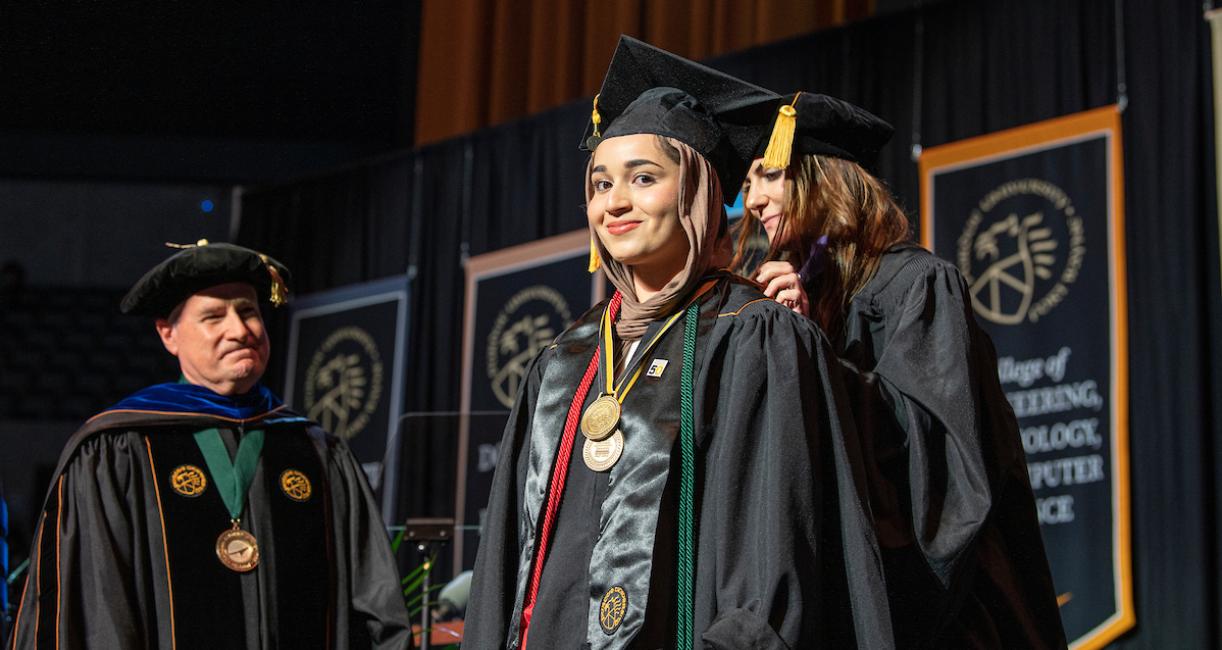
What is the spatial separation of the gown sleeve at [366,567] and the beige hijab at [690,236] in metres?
1.37

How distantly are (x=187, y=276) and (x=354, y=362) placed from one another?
4.58m

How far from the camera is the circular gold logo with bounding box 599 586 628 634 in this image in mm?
2160

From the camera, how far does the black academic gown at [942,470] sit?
244 centimetres

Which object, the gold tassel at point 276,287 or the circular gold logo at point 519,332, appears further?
the circular gold logo at point 519,332

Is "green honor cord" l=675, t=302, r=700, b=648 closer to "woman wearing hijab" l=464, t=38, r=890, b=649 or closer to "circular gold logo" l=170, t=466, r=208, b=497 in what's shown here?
"woman wearing hijab" l=464, t=38, r=890, b=649

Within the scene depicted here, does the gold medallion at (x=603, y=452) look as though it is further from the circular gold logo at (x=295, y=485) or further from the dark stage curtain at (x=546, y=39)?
the dark stage curtain at (x=546, y=39)

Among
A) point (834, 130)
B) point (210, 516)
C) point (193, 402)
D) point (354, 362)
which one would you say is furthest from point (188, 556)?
point (354, 362)

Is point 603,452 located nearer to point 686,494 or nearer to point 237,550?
point 686,494

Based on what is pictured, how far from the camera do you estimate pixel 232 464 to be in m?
3.70

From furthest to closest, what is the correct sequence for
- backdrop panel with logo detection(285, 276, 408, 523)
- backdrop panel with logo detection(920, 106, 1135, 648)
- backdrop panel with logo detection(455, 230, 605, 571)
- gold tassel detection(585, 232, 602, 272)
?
backdrop panel with logo detection(285, 276, 408, 523)
backdrop panel with logo detection(455, 230, 605, 571)
backdrop panel with logo detection(920, 106, 1135, 648)
gold tassel detection(585, 232, 602, 272)

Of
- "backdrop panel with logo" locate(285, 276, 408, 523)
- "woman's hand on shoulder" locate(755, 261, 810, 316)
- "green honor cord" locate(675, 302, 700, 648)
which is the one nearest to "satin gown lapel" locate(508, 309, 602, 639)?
"green honor cord" locate(675, 302, 700, 648)

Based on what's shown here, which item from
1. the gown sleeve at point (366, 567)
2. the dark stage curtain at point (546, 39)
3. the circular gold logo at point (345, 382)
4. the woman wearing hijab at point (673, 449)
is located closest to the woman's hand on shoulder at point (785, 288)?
the woman wearing hijab at point (673, 449)

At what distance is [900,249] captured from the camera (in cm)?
282

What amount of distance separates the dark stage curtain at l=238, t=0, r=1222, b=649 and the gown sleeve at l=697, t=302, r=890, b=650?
2854 mm
